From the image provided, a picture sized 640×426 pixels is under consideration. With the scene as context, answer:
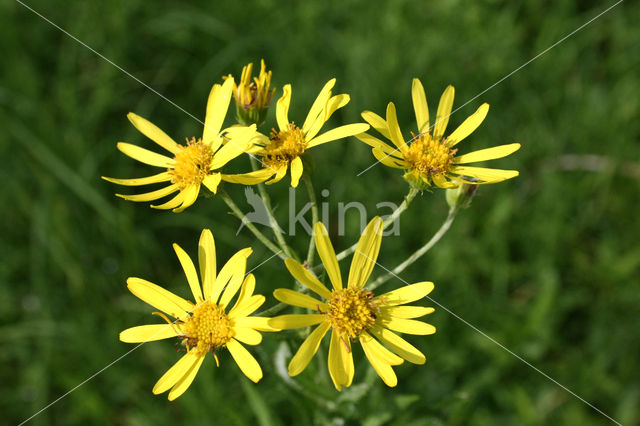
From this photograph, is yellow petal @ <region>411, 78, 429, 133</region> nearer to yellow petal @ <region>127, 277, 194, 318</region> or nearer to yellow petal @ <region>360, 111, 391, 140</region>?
yellow petal @ <region>360, 111, 391, 140</region>

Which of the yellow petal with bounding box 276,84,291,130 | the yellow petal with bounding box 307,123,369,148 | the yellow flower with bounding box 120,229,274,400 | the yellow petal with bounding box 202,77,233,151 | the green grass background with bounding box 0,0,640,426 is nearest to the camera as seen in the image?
the yellow flower with bounding box 120,229,274,400

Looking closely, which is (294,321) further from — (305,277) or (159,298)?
(159,298)

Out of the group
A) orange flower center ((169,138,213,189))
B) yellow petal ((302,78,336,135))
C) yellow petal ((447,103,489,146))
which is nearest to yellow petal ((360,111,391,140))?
yellow petal ((302,78,336,135))

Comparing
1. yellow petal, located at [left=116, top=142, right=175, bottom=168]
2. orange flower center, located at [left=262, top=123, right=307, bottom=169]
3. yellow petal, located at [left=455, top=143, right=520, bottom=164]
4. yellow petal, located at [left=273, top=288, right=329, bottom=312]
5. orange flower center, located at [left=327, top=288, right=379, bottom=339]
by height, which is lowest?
orange flower center, located at [left=327, top=288, right=379, bottom=339]

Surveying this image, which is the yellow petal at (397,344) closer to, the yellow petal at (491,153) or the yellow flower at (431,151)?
the yellow flower at (431,151)

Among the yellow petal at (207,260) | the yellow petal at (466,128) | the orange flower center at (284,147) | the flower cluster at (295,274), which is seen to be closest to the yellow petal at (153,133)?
the flower cluster at (295,274)

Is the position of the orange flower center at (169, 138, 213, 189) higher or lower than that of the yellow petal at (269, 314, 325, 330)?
higher

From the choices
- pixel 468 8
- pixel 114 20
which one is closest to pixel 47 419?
pixel 114 20

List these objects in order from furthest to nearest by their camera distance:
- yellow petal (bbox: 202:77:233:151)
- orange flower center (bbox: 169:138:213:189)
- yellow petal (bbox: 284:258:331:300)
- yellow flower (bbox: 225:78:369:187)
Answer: yellow petal (bbox: 202:77:233:151)
orange flower center (bbox: 169:138:213:189)
yellow flower (bbox: 225:78:369:187)
yellow petal (bbox: 284:258:331:300)
